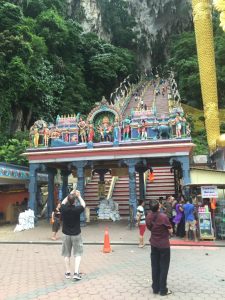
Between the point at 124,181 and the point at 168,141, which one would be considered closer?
the point at 168,141

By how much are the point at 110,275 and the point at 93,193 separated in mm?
15293

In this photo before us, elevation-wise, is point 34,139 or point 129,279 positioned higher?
point 34,139

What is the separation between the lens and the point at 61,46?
4559cm

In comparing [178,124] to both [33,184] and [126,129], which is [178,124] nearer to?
[126,129]

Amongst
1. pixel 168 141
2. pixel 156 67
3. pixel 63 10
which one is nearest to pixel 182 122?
pixel 168 141

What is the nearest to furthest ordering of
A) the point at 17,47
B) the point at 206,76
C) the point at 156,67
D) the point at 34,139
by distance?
the point at 34,139 < the point at 206,76 < the point at 17,47 < the point at 156,67

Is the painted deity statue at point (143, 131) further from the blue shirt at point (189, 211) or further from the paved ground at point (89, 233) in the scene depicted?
the blue shirt at point (189, 211)

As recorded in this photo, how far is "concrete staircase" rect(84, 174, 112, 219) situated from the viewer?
849 inches

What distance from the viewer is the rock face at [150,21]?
59.1 metres

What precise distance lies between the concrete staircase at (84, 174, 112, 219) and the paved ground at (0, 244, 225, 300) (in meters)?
9.89

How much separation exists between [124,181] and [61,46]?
91.5 feet

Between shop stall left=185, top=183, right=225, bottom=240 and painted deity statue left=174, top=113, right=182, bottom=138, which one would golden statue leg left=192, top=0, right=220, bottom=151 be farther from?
shop stall left=185, top=183, right=225, bottom=240

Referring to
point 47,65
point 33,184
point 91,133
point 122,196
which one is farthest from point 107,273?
point 47,65

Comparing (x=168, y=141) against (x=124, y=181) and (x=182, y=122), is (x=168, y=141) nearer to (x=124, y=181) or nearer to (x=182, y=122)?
(x=182, y=122)
